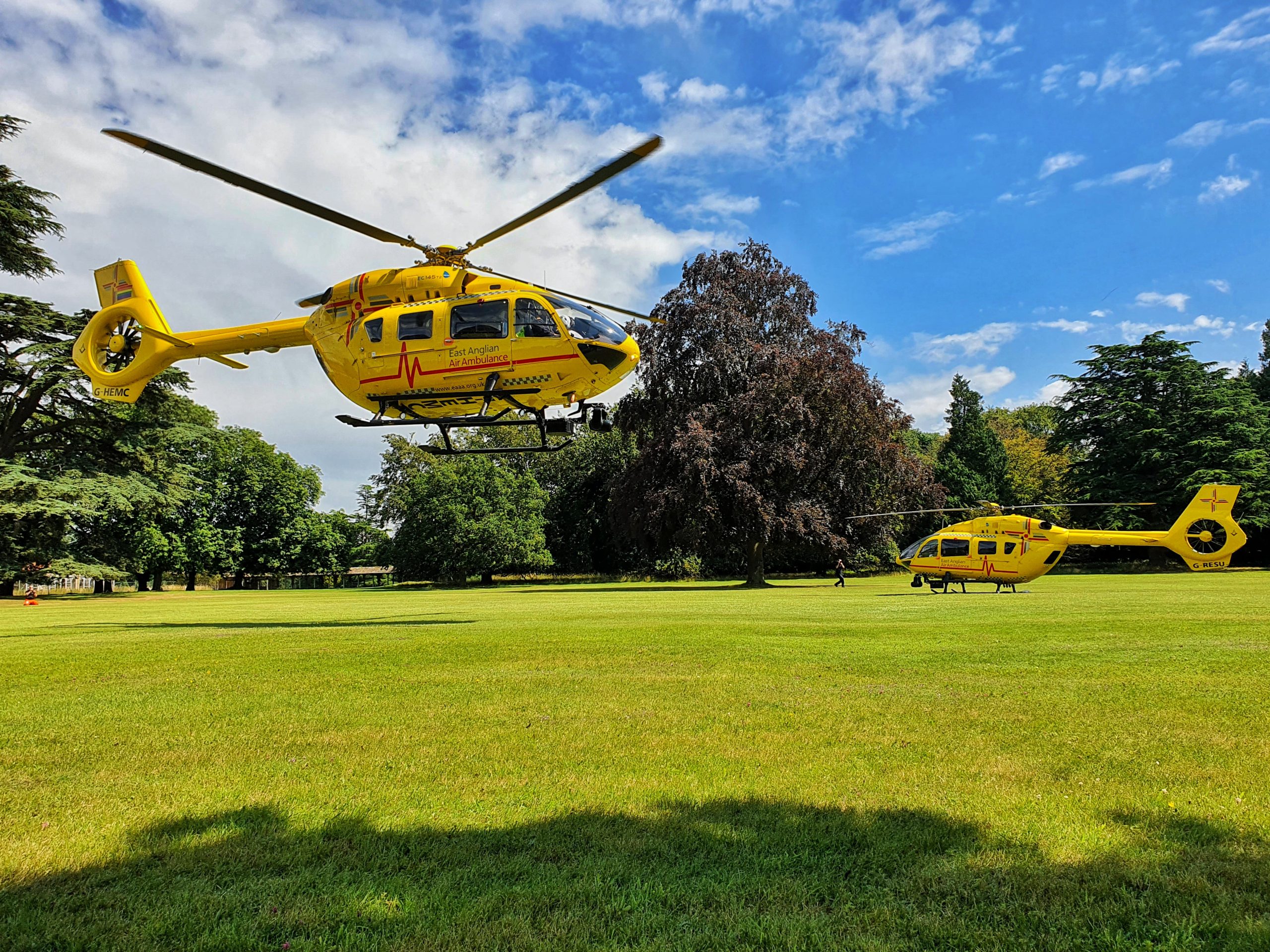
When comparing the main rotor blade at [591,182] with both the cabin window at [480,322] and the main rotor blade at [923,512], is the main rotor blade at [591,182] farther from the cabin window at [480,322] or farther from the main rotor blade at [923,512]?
the main rotor blade at [923,512]

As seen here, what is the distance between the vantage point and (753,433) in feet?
124

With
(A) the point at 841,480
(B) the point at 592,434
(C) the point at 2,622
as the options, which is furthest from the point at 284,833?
(B) the point at 592,434

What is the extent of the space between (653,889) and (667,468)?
34.5 m

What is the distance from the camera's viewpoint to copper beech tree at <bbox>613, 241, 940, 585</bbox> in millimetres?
36406

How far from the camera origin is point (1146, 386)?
187 feet

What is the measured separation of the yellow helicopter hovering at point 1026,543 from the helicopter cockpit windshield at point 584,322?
1550 centimetres

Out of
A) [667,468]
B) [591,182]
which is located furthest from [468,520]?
[591,182]

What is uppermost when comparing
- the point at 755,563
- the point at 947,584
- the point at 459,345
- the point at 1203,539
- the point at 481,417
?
the point at 459,345

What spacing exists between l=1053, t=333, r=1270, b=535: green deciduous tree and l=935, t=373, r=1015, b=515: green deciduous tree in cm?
790

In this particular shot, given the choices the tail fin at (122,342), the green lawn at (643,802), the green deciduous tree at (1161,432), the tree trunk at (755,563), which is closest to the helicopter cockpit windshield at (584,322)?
the green lawn at (643,802)

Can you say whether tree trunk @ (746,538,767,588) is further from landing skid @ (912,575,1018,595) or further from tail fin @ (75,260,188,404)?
tail fin @ (75,260,188,404)

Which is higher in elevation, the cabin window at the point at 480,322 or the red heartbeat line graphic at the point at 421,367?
the cabin window at the point at 480,322

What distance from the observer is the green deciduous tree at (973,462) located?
216ft

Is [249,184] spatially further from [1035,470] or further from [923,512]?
[1035,470]
